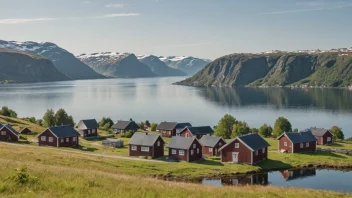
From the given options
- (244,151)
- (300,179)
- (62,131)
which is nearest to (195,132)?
(244,151)

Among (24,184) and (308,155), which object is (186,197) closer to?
(24,184)

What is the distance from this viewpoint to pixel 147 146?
229 ft

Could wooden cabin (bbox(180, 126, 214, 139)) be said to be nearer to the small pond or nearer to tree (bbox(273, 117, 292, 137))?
tree (bbox(273, 117, 292, 137))

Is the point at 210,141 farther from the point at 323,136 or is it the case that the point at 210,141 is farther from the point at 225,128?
the point at 323,136

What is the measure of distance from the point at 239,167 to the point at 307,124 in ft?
268

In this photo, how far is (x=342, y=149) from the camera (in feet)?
252

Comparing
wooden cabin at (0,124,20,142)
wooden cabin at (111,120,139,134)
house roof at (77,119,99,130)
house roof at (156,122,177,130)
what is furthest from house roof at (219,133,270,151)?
wooden cabin at (0,124,20,142)

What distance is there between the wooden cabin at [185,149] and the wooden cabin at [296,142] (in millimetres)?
17757

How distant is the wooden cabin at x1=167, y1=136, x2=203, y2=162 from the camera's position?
66.3 m

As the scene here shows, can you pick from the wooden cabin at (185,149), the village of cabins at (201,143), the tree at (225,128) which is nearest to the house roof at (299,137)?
the village of cabins at (201,143)

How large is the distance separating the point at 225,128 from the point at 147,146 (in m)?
29.9

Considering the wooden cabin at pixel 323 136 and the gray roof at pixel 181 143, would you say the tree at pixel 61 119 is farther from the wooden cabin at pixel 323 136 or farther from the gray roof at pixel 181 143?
the wooden cabin at pixel 323 136

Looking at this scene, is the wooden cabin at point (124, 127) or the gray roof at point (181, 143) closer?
the gray roof at point (181, 143)

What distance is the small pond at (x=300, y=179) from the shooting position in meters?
53.6
